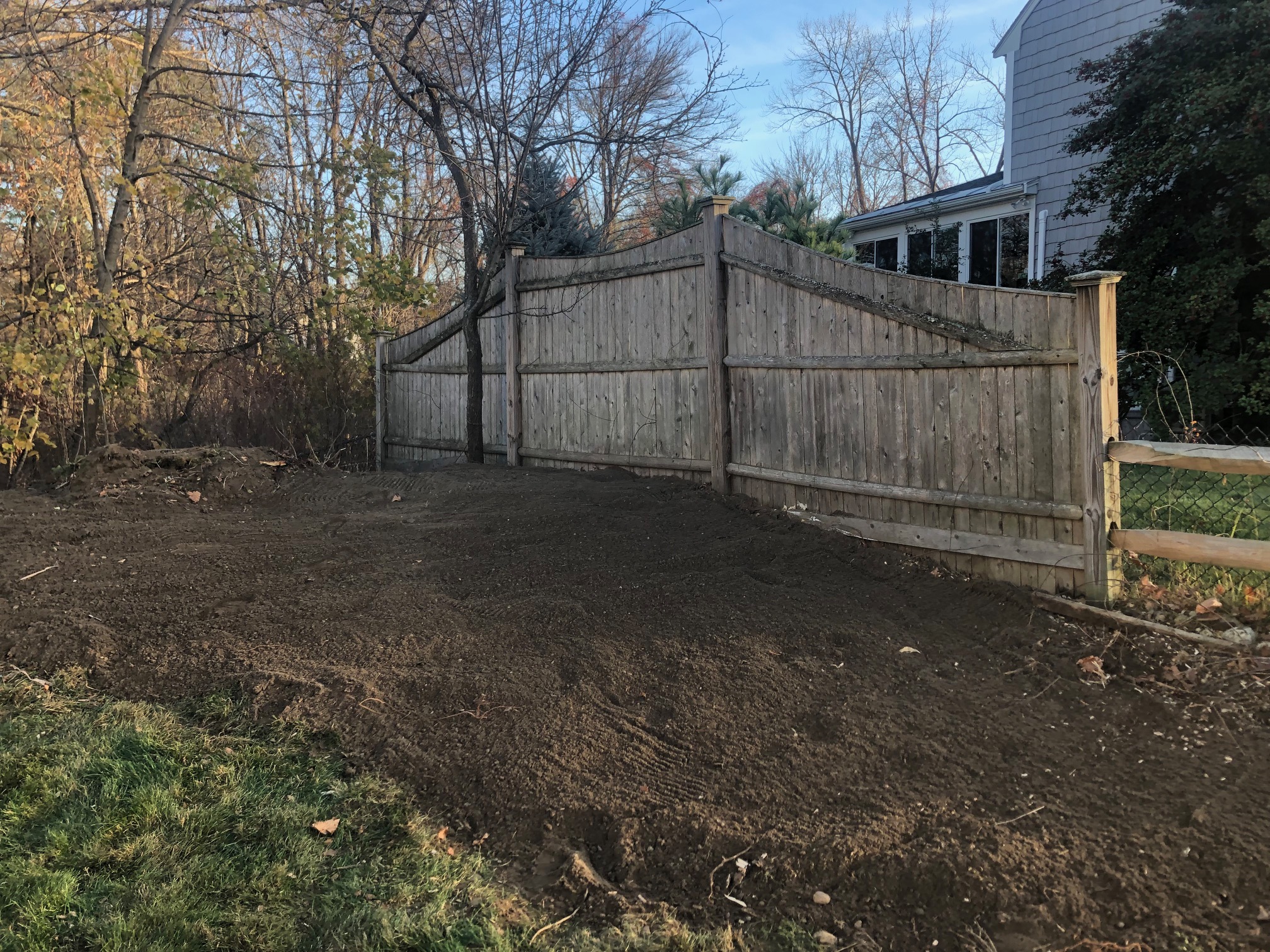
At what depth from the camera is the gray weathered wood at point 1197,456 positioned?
13.3 feet

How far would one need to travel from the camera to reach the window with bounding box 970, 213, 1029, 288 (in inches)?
557

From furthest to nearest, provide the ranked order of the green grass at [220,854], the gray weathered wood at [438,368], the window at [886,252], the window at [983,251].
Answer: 1. the window at [886,252]
2. the window at [983,251]
3. the gray weathered wood at [438,368]
4. the green grass at [220,854]

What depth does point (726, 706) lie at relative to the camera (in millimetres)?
3775

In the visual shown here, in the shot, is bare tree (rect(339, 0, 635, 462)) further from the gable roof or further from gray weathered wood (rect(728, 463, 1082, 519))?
the gable roof

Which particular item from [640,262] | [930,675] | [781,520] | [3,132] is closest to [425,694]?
[930,675]

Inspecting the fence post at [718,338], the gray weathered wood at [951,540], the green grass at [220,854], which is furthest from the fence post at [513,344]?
the green grass at [220,854]

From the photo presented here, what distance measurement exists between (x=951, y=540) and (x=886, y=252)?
12.6 meters

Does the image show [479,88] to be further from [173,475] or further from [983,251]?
→ [983,251]

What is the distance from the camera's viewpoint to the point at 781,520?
6324mm

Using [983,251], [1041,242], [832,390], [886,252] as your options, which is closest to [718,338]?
[832,390]

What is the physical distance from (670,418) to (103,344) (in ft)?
18.1

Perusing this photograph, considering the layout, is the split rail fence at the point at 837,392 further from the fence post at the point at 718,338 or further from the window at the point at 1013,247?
the window at the point at 1013,247

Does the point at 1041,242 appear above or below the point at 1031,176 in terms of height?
below

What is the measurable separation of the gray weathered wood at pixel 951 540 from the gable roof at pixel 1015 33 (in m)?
12.0
